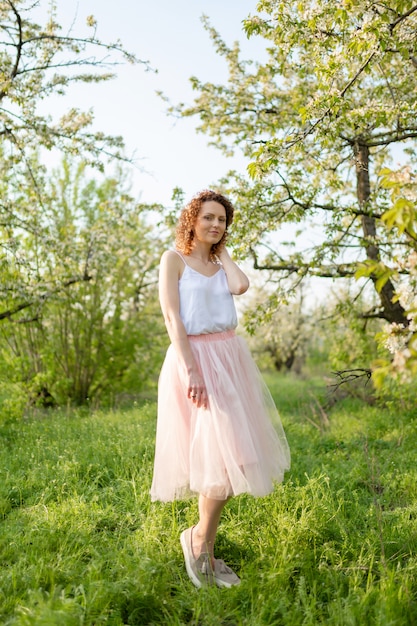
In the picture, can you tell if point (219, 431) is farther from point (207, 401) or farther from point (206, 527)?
point (206, 527)

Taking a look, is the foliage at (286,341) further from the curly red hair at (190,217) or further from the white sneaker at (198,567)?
the white sneaker at (198,567)

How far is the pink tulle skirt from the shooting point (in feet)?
9.00

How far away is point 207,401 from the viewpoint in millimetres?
2814

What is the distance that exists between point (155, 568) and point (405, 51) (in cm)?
382

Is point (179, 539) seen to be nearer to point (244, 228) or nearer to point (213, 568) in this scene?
point (213, 568)

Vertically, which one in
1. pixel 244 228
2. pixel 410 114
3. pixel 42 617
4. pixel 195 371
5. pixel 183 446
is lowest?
pixel 42 617

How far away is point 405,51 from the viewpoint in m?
4.14

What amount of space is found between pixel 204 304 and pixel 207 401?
1.60 ft

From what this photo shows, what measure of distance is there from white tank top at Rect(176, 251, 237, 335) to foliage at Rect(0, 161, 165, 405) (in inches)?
168

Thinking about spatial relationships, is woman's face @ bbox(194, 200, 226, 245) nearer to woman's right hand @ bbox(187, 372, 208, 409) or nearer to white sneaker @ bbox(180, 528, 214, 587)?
woman's right hand @ bbox(187, 372, 208, 409)

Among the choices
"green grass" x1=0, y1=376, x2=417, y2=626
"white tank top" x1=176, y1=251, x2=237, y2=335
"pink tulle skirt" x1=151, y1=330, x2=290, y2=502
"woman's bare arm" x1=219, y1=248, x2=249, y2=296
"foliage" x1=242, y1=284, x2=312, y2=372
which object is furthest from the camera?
"foliage" x1=242, y1=284, x2=312, y2=372

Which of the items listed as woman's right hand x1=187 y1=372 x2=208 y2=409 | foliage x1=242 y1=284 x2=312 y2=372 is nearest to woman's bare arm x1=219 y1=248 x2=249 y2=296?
woman's right hand x1=187 y1=372 x2=208 y2=409

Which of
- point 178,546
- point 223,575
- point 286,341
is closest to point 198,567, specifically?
point 223,575

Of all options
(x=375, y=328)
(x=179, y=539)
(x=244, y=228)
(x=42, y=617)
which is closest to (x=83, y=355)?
(x=244, y=228)
